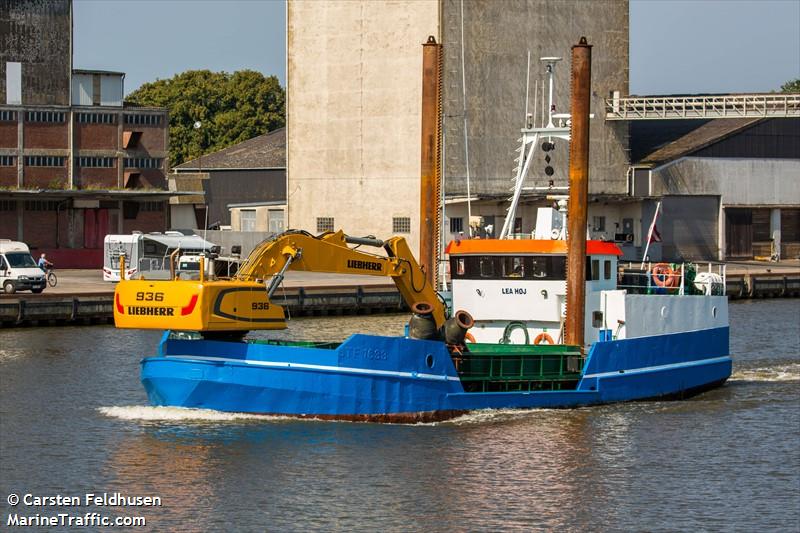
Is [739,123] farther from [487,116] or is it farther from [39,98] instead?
[39,98]

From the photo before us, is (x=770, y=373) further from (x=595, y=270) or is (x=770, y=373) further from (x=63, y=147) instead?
(x=63, y=147)

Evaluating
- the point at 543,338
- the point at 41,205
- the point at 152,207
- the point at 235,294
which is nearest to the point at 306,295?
the point at 41,205

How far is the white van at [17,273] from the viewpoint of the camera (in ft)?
192

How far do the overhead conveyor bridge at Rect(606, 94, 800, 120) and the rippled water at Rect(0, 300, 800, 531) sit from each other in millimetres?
42183

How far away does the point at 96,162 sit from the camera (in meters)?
77.7

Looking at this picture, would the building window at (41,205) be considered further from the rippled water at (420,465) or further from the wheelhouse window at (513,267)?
the wheelhouse window at (513,267)

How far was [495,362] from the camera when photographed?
110 ft

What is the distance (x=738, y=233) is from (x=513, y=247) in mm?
53439

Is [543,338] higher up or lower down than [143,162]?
lower down

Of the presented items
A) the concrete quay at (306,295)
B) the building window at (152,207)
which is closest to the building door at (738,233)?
the concrete quay at (306,295)

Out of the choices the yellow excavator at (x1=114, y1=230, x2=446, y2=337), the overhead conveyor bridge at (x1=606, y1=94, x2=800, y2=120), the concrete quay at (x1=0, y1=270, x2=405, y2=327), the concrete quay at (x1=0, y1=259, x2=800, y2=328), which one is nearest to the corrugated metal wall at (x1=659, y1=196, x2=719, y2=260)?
the concrete quay at (x1=0, y1=259, x2=800, y2=328)

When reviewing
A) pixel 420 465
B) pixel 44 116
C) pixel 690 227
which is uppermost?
pixel 44 116

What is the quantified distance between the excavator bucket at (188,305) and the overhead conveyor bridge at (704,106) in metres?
52.0

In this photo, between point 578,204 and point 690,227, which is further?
point 690,227
